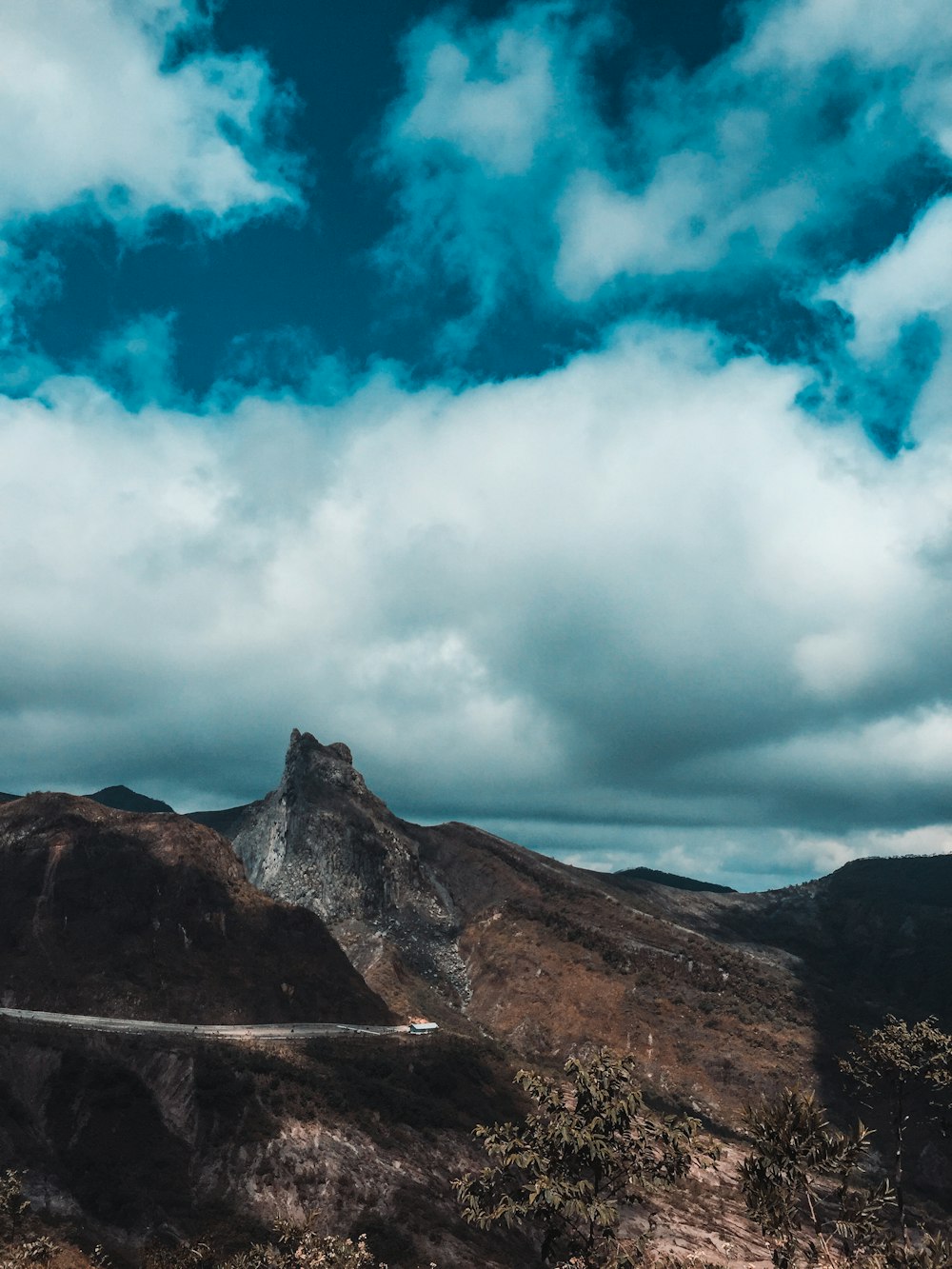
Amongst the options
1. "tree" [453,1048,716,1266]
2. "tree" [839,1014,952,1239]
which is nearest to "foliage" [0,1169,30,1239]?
"tree" [453,1048,716,1266]

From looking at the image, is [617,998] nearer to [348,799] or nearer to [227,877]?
[227,877]

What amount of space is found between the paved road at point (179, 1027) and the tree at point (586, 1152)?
73.3 metres

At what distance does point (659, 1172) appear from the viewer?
1006 inches

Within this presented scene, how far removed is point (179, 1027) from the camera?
90562mm

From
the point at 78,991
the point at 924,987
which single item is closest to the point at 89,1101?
the point at 78,991

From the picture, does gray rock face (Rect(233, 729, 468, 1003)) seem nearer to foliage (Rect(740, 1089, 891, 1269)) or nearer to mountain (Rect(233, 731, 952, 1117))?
mountain (Rect(233, 731, 952, 1117))

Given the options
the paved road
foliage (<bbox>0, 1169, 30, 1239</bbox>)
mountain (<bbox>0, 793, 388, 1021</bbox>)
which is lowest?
foliage (<bbox>0, 1169, 30, 1239</bbox>)

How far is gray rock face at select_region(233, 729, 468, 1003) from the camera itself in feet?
526

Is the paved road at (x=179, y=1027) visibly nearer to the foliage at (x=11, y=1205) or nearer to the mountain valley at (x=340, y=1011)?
the mountain valley at (x=340, y=1011)

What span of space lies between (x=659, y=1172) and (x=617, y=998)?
114m

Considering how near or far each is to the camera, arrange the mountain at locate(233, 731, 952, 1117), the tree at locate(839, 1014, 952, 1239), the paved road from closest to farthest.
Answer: the tree at locate(839, 1014, 952, 1239), the paved road, the mountain at locate(233, 731, 952, 1117)

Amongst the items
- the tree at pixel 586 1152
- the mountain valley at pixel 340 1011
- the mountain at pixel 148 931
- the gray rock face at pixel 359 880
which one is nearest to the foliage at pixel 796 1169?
the tree at pixel 586 1152

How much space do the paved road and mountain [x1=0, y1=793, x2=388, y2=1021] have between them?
2.33m

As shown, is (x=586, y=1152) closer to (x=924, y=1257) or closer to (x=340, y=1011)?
(x=924, y=1257)
